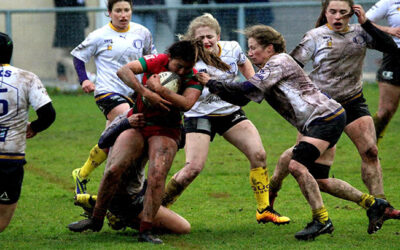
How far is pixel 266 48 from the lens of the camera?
22.6 feet

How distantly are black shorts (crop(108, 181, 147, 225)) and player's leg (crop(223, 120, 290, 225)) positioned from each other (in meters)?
1.14

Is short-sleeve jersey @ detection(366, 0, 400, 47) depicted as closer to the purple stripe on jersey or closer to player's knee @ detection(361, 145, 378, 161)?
player's knee @ detection(361, 145, 378, 161)

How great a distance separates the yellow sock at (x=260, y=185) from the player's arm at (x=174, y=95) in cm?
128

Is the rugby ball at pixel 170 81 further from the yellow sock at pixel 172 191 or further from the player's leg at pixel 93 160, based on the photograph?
the player's leg at pixel 93 160

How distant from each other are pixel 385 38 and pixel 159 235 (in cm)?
275

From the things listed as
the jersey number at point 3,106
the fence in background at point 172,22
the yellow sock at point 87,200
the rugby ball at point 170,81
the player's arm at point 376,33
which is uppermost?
the player's arm at point 376,33

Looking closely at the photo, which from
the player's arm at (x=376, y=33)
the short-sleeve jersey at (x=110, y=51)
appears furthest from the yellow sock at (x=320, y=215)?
the short-sleeve jersey at (x=110, y=51)

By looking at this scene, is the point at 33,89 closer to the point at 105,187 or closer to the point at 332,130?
the point at 105,187

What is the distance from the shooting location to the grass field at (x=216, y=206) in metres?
6.62

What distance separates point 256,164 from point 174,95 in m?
1.42

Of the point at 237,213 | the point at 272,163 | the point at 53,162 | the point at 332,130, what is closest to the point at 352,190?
the point at 332,130

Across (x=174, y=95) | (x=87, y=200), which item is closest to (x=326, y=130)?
(x=174, y=95)

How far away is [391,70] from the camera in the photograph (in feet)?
30.4

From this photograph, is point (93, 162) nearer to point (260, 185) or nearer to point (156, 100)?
point (260, 185)
